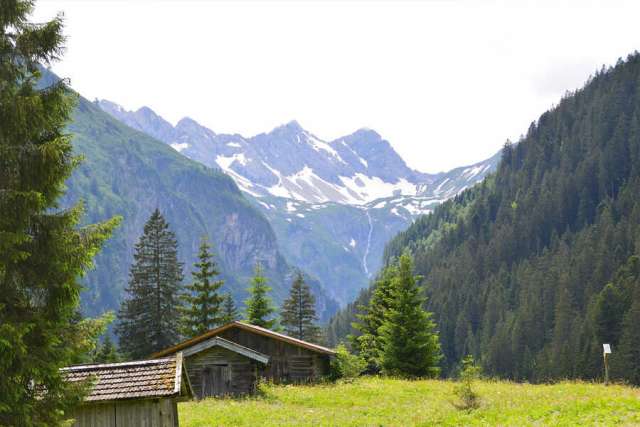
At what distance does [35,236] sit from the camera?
44.0ft

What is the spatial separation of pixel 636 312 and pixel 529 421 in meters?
83.9

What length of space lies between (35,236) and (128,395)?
592 cm

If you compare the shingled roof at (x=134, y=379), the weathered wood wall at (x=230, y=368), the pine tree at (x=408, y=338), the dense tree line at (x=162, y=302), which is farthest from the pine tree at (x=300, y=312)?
the shingled roof at (x=134, y=379)

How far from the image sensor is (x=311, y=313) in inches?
3059

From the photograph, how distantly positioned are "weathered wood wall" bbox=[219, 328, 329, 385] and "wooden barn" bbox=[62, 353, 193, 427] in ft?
83.6

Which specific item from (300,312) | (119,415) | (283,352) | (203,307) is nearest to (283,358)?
(283,352)

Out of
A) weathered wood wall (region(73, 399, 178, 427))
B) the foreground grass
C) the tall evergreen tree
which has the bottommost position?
the foreground grass

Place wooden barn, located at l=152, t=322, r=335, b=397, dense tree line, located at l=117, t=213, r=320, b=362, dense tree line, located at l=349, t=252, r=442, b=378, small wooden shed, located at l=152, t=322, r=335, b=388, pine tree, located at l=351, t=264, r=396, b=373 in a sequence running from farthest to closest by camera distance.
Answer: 1. pine tree, located at l=351, t=264, r=396, b=373
2. dense tree line, located at l=117, t=213, r=320, b=362
3. dense tree line, located at l=349, t=252, r=442, b=378
4. small wooden shed, located at l=152, t=322, r=335, b=388
5. wooden barn, located at l=152, t=322, r=335, b=397

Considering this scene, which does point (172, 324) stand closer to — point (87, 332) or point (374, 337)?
point (374, 337)

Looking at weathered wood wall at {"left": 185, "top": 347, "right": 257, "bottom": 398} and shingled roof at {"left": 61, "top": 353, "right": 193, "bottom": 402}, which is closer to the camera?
shingled roof at {"left": 61, "top": 353, "right": 193, "bottom": 402}

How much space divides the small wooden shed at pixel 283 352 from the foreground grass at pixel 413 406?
3.28 metres

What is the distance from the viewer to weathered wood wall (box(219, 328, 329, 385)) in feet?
143

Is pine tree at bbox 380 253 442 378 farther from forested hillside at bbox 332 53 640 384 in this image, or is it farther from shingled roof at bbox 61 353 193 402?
forested hillside at bbox 332 53 640 384

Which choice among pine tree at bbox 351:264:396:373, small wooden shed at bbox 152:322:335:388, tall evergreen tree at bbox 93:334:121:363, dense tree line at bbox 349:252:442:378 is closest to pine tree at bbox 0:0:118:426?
small wooden shed at bbox 152:322:335:388
